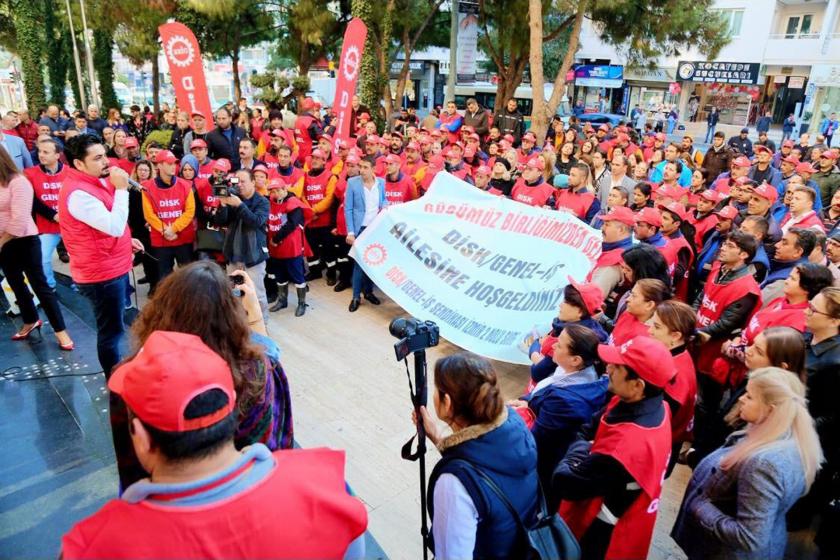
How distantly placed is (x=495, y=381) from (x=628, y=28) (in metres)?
16.8

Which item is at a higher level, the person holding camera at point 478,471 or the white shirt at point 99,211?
the white shirt at point 99,211

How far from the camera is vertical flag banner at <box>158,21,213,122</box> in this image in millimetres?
8477

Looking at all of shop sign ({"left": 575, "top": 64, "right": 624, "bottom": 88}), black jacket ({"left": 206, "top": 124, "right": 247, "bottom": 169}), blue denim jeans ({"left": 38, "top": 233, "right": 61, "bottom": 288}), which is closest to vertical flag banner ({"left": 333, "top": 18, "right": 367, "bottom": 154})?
black jacket ({"left": 206, "top": 124, "right": 247, "bottom": 169})

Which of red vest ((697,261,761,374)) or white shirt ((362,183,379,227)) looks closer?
red vest ((697,261,761,374))

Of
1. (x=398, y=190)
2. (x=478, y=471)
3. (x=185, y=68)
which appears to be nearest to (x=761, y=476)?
(x=478, y=471)

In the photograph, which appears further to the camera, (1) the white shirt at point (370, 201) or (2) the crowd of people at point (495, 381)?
(1) the white shirt at point (370, 201)

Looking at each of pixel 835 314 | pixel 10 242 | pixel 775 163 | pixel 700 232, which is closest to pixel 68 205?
pixel 10 242

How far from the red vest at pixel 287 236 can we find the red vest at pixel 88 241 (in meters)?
2.26

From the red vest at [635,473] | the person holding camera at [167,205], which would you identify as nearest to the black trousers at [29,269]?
the person holding camera at [167,205]

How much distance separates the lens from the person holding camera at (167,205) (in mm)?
5707

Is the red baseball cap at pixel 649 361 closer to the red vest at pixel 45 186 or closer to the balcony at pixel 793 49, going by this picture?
the red vest at pixel 45 186

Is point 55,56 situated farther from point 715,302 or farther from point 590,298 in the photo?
point 715,302

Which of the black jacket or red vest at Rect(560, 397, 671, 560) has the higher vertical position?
the black jacket

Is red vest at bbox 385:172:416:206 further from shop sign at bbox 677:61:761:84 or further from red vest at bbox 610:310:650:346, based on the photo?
shop sign at bbox 677:61:761:84
